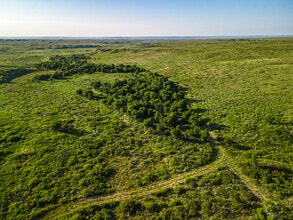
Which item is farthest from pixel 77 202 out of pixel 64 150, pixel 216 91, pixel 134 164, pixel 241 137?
pixel 216 91

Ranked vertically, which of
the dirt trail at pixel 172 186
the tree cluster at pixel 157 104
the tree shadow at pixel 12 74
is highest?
the tree shadow at pixel 12 74

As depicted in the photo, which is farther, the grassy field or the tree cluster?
the tree cluster

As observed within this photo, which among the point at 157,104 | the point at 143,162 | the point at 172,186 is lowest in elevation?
the point at 172,186

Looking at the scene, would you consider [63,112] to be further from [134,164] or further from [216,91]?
[216,91]

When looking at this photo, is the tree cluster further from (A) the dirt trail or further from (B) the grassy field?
(A) the dirt trail

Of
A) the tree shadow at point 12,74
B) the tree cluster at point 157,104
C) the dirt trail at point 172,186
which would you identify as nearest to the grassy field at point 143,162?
the dirt trail at point 172,186

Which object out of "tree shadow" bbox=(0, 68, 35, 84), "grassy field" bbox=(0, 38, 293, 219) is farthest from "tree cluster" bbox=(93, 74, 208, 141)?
"tree shadow" bbox=(0, 68, 35, 84)

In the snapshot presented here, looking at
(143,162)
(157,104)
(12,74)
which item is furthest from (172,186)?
(12,74)

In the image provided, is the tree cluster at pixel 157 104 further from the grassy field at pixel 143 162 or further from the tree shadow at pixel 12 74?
the tree shadow at pixel 12 74

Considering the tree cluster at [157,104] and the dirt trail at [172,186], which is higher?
the tree cluster at [157,104]

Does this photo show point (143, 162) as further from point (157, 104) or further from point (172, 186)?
point (157, 104)
